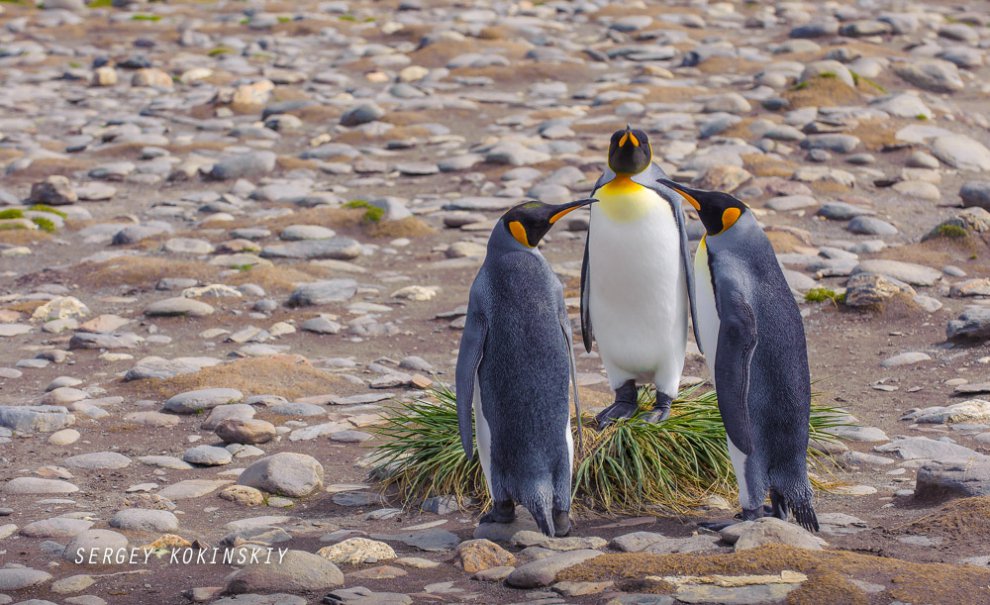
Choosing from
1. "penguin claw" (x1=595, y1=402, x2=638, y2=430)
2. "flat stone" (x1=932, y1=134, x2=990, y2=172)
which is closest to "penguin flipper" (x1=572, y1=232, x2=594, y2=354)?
"penguin claw" (x1=595, y1=402, x2=638, y2=430)

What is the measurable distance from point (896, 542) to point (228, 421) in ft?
10.6

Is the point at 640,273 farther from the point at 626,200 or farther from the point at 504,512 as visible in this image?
the point at 504,512

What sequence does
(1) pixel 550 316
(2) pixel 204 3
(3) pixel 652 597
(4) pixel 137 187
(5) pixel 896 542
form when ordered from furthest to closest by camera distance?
1. (2) pixel 204 3
2. (4) pixel 137 187
3. (1) pixel 550 316
4. (5) pixel 896 542
5. (3) pixel 652 597

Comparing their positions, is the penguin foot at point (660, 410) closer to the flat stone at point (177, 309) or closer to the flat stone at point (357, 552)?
the flat stone at point (357, 552)

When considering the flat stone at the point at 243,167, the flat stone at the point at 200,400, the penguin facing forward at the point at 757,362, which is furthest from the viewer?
the flat stone at the point at 243,167

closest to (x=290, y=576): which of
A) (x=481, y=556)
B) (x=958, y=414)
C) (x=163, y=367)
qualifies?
(x=481, y=556)

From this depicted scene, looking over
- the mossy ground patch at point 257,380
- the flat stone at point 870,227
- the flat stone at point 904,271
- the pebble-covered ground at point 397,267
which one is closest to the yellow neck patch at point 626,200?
the pebble-covered ground at point 397,267

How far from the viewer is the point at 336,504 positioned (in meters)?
5.26

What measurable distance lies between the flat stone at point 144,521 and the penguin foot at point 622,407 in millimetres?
1806

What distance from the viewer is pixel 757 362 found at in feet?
14.9

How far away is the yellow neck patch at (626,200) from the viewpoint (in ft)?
17.7

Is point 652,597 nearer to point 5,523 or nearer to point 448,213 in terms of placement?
point 5,523

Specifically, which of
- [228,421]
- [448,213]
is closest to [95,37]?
[448,213]

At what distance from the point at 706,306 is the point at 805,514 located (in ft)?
2.74
